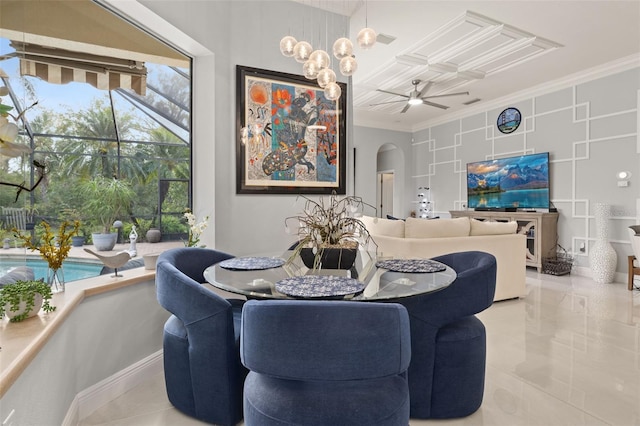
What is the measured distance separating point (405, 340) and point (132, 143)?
2378mm

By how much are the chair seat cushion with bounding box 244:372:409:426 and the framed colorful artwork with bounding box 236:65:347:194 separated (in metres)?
2.11

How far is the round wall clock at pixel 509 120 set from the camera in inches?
251

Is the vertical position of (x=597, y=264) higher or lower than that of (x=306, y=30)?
lower

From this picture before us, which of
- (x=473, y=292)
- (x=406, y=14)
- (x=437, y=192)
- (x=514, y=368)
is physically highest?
(x=406, y=14)

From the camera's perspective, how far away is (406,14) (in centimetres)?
375

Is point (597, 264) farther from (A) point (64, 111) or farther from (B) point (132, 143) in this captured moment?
(A) point (64, 111)

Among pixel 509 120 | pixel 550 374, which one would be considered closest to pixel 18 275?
pixel 550 374

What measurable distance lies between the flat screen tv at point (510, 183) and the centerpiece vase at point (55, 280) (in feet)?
21.5

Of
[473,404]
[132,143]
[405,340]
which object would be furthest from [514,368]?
[132,143]

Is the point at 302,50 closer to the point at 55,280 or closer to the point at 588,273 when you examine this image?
the point at 55,280

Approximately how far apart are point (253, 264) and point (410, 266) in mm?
876

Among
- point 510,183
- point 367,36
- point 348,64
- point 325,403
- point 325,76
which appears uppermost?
point 367,36

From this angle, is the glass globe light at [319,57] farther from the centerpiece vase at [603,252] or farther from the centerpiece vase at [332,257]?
the centerpiece vase at [603,252]

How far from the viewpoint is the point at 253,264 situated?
6.57 feet
